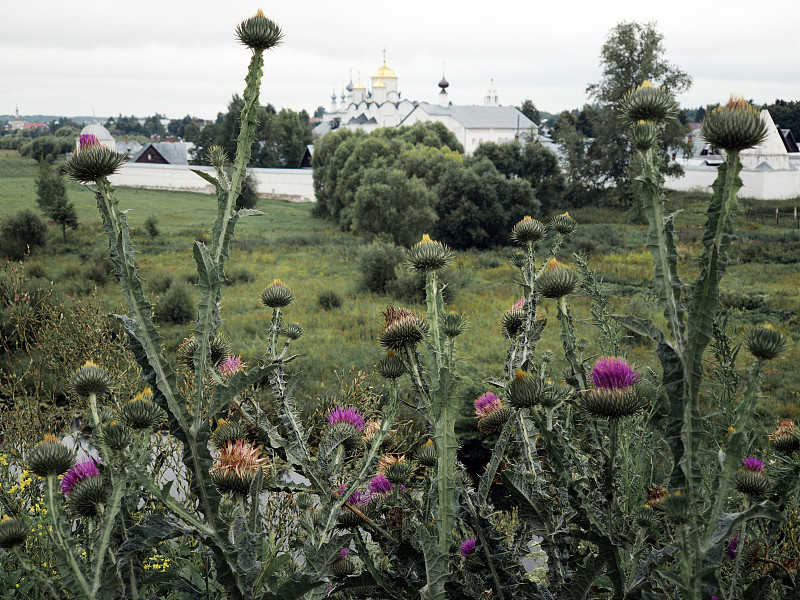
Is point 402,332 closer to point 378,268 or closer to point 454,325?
point 454,325

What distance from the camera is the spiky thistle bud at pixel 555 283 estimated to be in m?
2.09

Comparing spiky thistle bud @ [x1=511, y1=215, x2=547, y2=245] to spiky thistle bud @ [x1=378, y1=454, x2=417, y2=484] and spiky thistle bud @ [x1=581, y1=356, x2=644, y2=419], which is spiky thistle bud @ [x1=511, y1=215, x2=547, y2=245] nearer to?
spiky thistle bud @ [x1=581, y1=356, x2=644, y2=419]

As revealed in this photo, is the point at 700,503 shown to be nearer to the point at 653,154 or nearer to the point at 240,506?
the point at 653,154

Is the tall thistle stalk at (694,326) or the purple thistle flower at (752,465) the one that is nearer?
the tall thistle stalk at (694,326)

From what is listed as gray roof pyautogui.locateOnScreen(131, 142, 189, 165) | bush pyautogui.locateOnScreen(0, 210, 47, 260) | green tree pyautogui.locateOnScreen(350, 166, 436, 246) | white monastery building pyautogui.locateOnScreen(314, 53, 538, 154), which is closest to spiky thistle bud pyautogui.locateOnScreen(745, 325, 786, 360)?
bush pyautogui.locateOnScreen(0, 210, 47, 260)

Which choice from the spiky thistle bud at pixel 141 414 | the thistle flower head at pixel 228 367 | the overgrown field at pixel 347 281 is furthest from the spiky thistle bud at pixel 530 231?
the overgrown field at pixel 347 281

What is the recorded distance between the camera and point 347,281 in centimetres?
2052

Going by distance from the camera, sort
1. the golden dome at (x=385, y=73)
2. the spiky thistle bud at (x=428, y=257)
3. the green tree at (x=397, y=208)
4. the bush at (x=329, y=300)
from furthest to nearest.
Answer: the golden dome at (x=385, y=73) < the green tree at (x=397, y=208) < the bush at (x=329, y=300) < the spiky thistle bud at (x=428, y=257)

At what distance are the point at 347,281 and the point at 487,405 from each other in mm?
18057

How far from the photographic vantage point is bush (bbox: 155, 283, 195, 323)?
15156 mm

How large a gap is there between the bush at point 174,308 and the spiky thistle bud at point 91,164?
46.4 ft

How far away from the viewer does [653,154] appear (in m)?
1.50

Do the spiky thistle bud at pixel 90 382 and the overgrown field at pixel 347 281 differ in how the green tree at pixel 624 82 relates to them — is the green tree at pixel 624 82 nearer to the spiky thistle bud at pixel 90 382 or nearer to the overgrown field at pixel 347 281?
the overgrown field at pixel 347 281

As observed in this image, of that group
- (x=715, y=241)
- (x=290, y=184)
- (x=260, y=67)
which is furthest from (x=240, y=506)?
(x=290, y=184)
